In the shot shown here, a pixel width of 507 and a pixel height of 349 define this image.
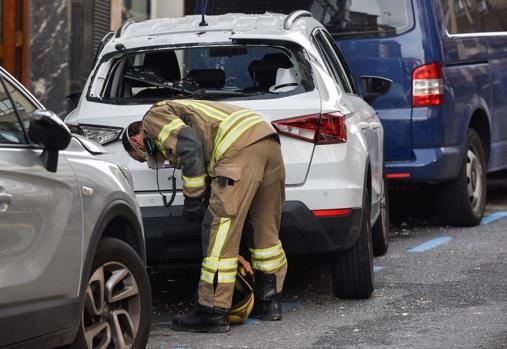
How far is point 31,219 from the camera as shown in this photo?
4945mm

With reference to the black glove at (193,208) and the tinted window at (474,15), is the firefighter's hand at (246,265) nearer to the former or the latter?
the black glove at (193,208)

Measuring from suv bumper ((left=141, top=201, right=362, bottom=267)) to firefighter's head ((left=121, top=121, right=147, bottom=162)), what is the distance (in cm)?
34

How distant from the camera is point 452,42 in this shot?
36.9 ft

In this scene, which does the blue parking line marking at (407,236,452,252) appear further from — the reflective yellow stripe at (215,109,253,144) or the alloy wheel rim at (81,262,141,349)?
the alloy wheel rim at (81,262,141,349)

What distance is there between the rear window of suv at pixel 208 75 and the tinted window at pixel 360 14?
3.16m

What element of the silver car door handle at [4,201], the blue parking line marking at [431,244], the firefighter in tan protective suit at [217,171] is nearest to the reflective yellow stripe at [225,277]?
the firefighter in tan protective suit at [217,171]

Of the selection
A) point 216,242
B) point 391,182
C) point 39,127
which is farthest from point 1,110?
point 391,182

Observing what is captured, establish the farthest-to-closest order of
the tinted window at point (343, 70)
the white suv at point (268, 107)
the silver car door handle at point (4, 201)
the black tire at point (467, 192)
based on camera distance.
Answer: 1. the black tire at point (467, 192)
2. the tinted window at point (343, 70)
3. the white suv at point (268, 107)
4. the silver car door handle at point (4, 201)

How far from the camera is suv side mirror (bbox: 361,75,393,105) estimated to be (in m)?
9.39

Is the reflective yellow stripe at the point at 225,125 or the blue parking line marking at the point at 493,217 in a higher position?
the reflective yellow stripe at the point at 225,125

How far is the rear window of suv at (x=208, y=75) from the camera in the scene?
300 inches

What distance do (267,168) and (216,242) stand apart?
0.47 meters

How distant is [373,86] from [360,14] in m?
1.77

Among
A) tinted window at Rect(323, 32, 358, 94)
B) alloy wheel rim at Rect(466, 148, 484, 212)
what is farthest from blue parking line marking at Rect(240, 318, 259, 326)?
alloy wheel rim at Rect(466, 148, 484, 212)
